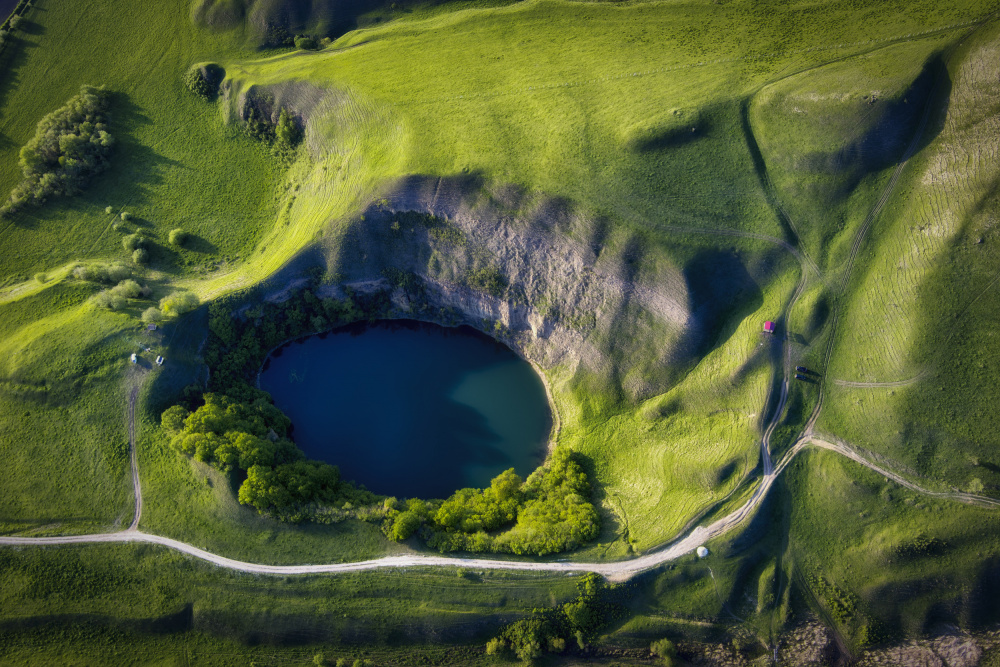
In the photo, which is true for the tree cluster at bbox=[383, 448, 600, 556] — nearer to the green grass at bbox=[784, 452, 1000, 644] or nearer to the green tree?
the green grass at bbox=[784, 452, 1000, 644]

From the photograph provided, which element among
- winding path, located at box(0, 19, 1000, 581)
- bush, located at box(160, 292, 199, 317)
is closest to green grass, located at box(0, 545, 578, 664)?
winding path, located at box(0, 19, 1000, 581)

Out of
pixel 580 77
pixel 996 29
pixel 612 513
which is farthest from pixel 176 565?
pixel 996 29

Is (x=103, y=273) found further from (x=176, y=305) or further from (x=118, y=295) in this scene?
(x=176, y=305)

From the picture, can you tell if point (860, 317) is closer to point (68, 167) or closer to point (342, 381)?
point (342, 381)

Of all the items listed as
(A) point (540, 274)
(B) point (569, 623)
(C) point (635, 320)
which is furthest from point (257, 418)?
(C) point (635, 320)

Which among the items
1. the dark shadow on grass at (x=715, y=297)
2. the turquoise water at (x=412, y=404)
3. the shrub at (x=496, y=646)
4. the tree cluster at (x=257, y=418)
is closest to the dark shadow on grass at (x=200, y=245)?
the tree cluster at (x=257, y=418)
